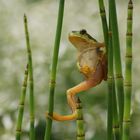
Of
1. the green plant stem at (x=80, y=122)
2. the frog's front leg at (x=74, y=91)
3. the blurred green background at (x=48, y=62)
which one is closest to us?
the green plant stem at (x=80, y=122)

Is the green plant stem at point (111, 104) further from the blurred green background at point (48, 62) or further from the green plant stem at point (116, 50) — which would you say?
the blurred green background at point (48, 62)

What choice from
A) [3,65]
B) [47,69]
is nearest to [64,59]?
[47,69]

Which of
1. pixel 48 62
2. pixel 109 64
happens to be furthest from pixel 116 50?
pixel 48 62

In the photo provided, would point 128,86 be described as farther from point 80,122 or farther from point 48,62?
point 48,62

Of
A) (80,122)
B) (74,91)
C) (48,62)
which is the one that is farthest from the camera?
(48,62)

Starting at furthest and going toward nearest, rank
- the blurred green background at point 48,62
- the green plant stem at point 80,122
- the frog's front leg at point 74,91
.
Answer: the blurred green background at point 48,62, the frog's front leg at point 74,91, the green plant stem at point 80,122

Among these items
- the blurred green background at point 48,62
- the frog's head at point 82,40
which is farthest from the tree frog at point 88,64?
the blurred green background at point 48,62

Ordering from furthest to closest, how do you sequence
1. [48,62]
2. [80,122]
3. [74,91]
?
[48,62] < [74,91] < [80,122]
